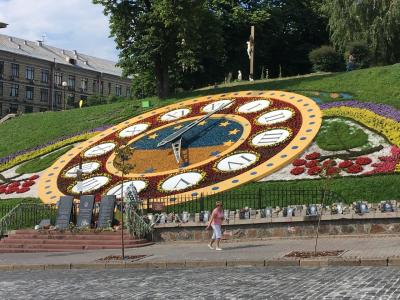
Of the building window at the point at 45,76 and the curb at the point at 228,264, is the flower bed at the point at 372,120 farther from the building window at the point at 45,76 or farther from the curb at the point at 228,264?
the building window at the point at 45,76

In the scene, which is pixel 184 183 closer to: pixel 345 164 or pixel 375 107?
pixel 345 164

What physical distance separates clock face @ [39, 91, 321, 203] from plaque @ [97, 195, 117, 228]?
2137 millimetres

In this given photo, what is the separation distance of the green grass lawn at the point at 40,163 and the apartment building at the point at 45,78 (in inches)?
2056

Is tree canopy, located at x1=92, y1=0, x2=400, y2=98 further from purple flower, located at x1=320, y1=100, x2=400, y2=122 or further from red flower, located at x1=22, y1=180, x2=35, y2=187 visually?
red flower, located at x1=22, y1=180, x2=35, y2=187

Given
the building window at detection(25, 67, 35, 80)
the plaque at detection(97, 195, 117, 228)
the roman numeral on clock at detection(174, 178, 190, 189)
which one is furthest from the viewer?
the building window at detection(25, 67, 35, 80)

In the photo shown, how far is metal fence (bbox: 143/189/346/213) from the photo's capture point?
20562mm

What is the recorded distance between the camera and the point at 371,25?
139 feet

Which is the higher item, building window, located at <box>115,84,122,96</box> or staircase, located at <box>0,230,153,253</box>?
building window, located at <box>115,84,122,96</box>

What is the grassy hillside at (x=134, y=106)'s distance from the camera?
95.8 ft

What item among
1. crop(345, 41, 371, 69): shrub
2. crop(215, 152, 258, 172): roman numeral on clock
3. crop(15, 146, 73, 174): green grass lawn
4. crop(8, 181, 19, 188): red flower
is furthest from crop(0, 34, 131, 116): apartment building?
crop(215, 152, 258, 172): roman numeral on clock

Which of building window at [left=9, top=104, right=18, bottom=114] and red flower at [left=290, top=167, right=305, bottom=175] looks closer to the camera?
red flower at [left=290, top=167, right=305, bottom=175]

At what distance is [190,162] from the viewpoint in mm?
25328

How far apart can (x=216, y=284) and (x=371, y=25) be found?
3485cm

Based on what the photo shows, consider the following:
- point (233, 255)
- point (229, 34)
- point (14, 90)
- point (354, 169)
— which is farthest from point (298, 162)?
point (14, 90)
